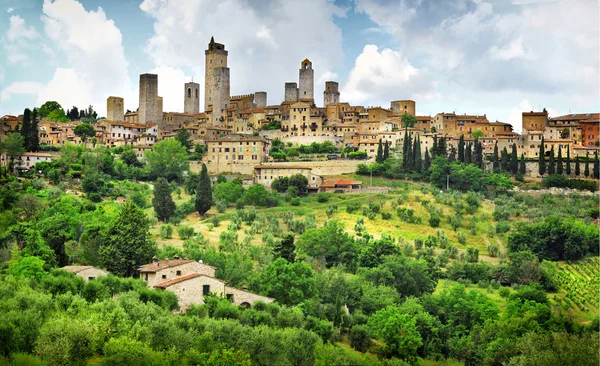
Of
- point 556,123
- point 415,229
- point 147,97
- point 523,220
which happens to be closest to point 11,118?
point 147,97

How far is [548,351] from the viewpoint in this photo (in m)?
23.8

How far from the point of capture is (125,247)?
102 feet

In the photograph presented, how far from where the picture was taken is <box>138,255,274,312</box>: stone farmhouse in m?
27.1

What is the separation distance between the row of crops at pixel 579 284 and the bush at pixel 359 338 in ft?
34.8

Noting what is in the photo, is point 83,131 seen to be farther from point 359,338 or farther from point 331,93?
point 359,338

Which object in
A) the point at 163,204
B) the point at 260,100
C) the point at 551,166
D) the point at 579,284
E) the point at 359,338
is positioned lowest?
the point at 359,338

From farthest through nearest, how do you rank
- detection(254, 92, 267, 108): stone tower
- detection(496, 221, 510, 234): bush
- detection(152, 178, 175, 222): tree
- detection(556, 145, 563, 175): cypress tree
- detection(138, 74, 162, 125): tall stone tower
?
detection(254, 92, 267, 108): stone tower < detection(138, 74, 162, 125): tall stone tower < detection(556, 145, 563, 175): cypress tree < detection(496, 221, 510, 234): bush < detection(152, 178, 175, 222): tree

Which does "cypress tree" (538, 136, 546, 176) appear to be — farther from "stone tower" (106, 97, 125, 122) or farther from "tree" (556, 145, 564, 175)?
"stone tower" (106, 97, 125, 122)

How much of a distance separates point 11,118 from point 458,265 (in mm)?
37777

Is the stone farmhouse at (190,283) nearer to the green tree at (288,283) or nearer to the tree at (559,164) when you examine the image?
the green tree at (288,283)

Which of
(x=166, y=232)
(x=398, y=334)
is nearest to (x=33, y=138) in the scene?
(x=166, y=232)

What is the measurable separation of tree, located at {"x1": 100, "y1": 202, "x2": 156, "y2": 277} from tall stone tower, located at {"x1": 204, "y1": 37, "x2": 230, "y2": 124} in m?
41.5

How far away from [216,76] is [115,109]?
968cm

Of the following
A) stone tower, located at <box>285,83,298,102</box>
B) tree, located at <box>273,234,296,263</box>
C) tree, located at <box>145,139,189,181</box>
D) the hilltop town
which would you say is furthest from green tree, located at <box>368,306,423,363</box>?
stone tower, located at <box>285,83,298,102</box>
